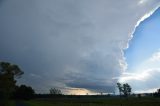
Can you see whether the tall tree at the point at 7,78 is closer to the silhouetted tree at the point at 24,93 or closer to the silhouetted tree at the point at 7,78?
the silhouetted tree at the point at 7,78

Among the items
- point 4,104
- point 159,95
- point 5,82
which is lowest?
point 4,104

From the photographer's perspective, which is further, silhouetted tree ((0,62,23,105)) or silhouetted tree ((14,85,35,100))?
silhouetted tree ((14,85,35,100))

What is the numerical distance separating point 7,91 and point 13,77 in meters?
6.56

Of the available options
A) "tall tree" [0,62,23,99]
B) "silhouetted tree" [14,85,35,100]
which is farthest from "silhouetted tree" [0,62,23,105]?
"silhouetted tree" [14,85,35,100]

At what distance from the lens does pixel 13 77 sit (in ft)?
320

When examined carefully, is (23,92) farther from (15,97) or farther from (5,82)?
(5,82)

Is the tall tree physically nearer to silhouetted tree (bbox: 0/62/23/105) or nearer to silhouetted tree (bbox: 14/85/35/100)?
silhouetted tree (bbox: 0/62/23/105)

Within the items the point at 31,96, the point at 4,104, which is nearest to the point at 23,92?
the point at 31,96

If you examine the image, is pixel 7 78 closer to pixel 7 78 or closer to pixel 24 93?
pixel 7 78

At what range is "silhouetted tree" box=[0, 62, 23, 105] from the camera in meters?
91.6

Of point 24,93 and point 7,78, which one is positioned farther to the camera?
point 24,93

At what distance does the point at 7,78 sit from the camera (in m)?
93.2

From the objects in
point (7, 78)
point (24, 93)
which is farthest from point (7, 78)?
point (24, 93)

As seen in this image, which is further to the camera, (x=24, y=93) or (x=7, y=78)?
(x=24, y=93)
